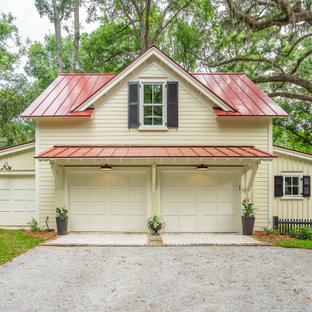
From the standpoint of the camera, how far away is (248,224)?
8.60 m

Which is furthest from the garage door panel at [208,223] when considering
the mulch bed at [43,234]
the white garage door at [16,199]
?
the white garage door at [16,199]

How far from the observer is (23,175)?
383 inches

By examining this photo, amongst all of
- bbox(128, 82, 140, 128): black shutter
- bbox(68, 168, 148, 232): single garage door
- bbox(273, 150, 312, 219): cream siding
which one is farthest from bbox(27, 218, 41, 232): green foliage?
bbox(273, 150, 312, 219): cream siding

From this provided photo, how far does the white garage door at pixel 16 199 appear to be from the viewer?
966 cm

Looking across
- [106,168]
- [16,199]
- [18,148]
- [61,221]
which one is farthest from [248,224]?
[18,148]

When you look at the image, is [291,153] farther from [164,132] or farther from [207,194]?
[164,132]

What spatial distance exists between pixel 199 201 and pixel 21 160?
7.49m

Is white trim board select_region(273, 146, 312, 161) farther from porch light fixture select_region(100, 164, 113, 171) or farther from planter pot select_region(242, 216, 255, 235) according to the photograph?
porch light fixture select_region(100, 164, 113, 171)

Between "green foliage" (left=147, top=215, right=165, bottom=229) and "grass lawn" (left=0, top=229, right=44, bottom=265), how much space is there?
11.9ft

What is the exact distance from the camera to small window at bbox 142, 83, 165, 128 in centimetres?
936

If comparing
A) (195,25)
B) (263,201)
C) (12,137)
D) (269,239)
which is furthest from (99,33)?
(269,239)

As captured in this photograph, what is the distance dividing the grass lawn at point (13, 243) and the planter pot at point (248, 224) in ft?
23.2

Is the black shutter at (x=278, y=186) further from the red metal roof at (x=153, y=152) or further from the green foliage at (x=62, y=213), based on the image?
the green foliage at (x=62, y=213)

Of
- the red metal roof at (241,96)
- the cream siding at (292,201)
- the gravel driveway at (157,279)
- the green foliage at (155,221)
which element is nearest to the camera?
the gravel driveway at (157,279)
